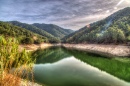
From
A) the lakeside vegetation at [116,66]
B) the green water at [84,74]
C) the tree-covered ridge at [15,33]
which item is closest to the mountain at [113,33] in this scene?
the lakeside vegetation at [116,66]

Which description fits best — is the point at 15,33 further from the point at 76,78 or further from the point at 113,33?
the point at 76,78

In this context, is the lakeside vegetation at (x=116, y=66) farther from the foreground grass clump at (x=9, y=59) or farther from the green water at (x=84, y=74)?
the foreground grass clump at (x=9, y=59)

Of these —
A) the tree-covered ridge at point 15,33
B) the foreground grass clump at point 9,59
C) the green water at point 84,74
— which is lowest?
the green water at point 84,74

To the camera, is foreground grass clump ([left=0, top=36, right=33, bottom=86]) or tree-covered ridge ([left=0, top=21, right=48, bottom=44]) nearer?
foreground grass clump ([left=0, top=36, right=33, bottom=86])

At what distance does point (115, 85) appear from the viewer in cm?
2256

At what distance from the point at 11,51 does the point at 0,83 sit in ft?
5.19

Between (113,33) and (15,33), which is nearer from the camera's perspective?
(113,33)

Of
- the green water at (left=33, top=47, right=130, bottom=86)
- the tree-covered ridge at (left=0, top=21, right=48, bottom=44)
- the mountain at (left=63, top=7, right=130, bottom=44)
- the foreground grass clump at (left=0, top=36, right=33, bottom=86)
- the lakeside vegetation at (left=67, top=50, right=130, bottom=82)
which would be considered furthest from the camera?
the tree-covered ridge at (left=0, top=21, right=48, bottom=44)

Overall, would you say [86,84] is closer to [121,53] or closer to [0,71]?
[0,71]

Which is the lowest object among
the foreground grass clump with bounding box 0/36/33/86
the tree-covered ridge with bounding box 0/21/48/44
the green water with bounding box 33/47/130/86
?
the green water with bounding box 33/47/130/86

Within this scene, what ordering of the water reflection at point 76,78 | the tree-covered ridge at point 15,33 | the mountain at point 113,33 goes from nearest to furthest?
1. the water reflection at point 76,78
2. the mountain at point 113,33
3. the tree-covered ridge at point 15,33

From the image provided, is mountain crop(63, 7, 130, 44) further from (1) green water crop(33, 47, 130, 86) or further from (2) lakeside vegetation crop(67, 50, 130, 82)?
(1) green water crop(33, 47, 130, 86)

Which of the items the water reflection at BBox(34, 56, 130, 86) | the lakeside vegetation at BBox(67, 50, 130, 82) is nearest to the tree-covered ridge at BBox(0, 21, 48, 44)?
the lakeside vegetation at BBox(67, 50, 130, 82)

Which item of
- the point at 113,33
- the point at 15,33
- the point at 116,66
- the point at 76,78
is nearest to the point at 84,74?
the point at 76,78
